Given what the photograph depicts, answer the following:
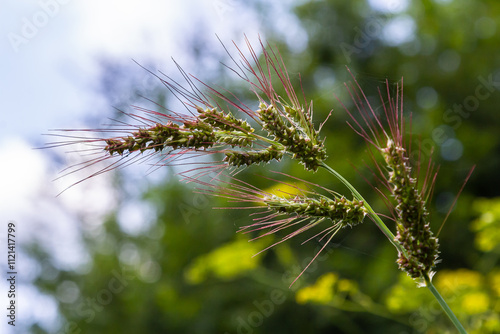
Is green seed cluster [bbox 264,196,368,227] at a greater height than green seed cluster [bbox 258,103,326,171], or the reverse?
green seed cluster [bbox 258,103,326,171]

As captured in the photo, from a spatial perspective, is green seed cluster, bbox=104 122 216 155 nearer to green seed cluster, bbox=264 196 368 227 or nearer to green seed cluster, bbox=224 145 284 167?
green seed cluster, bbox=224 145 284 167

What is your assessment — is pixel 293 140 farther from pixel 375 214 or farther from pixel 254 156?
pixel 375 214

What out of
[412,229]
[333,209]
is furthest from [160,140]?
[412,229]

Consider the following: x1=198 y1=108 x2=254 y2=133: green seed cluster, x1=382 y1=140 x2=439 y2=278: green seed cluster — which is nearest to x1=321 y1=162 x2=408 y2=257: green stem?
x1=382 y1=140 x2=439 y2=278: green seed cluster

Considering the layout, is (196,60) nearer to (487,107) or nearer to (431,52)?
(431,52)

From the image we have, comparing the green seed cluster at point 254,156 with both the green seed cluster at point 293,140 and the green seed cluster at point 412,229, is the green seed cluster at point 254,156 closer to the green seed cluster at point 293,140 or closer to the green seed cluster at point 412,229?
the green seed cluster at point 293,140

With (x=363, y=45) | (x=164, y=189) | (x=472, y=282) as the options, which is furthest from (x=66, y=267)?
(x=472, y=282)

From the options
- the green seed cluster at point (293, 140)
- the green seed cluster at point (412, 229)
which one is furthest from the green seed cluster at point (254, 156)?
the green seed cluster at point (412, 229)
